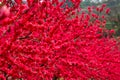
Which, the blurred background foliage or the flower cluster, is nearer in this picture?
the flower cluster

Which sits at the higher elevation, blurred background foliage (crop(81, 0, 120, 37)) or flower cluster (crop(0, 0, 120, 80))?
flower cluster (crop(0, 0, 120, 80))

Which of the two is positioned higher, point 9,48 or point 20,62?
point 9,48

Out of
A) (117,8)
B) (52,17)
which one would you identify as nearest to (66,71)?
(52,17)

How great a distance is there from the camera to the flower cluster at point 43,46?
3168 mm

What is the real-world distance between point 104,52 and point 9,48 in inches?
297

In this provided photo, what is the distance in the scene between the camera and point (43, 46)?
4836 millimetres

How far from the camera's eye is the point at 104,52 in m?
10.4

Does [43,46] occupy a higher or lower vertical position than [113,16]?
higher

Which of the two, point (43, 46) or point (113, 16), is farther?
point (113, 16)

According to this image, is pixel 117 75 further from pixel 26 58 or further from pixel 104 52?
pixel 26 58

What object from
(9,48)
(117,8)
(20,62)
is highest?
(9,48)

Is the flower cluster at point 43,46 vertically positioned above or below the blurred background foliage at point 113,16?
above

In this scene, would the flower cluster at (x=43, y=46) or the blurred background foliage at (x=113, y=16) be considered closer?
the flower cluster at (x=43, y=46)

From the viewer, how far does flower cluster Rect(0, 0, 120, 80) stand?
3.17 metres
